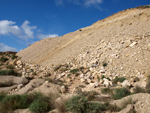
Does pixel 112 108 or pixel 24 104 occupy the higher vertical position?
pixel 24 104

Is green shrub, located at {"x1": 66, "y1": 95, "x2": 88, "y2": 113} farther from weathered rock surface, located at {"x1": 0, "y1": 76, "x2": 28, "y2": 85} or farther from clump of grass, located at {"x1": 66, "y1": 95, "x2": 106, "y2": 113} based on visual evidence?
weathered rock surface, located at {"x1": 0, "y1": 76, "x2": 28, "y2": 85}

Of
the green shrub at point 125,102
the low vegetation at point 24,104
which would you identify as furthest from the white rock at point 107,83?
the low vegetation at point 24,104

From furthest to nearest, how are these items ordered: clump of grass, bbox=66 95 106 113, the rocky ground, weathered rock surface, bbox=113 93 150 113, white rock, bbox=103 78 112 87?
white rock, bbox=103 78 112 87 → the rocky ground → clump of grass, bbox=66 95 106 113 → weathered rock surface, bbox=113 93 150 113

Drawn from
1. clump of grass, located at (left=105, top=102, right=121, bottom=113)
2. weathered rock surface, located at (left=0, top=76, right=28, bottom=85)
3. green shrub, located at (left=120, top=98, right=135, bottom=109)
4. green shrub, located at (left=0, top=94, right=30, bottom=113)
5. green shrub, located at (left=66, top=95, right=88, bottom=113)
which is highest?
weathered rock surface, located at (left=0, top=76, right=28, bottom=85)

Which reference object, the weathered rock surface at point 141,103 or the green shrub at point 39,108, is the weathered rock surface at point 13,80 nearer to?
the green shrub at point 39,108

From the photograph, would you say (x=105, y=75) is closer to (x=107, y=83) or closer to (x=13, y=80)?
(x=107, y=83)

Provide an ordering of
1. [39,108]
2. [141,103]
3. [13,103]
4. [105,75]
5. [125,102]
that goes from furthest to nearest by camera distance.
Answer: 1. [105,75]
2. [13,103]
3. [39,108]
4. [125,102]
5. [141,103]

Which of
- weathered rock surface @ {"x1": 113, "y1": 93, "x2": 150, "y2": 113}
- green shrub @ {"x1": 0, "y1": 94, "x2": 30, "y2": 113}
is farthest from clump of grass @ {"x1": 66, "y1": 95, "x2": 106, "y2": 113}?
green shrub @ {"x1": 0, "y1": 94, "x2": 30, "y2": 113}

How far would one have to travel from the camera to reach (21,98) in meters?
4.62

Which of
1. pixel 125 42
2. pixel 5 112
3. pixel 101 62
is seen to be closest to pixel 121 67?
pixel 101 62

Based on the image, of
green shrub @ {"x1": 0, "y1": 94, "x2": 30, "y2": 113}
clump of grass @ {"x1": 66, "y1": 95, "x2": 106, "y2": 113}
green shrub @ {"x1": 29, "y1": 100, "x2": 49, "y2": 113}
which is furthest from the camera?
green shrub @ {"x1": 0, "y1": 94, "x2": 30, "y2": 113}

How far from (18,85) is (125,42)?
8.37m

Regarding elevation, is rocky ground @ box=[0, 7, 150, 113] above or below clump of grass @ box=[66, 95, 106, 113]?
above

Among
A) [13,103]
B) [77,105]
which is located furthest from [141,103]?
[13,103]
